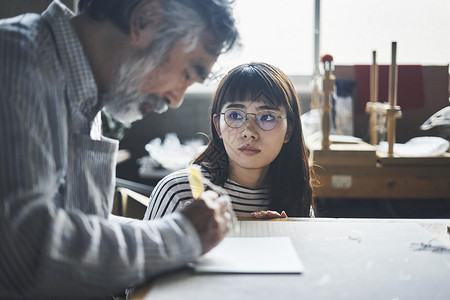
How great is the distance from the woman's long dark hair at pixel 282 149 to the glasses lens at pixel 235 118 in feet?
0.11

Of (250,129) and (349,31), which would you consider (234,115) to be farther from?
(349,31)

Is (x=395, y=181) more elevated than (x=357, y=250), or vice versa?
(x=357, y=250)

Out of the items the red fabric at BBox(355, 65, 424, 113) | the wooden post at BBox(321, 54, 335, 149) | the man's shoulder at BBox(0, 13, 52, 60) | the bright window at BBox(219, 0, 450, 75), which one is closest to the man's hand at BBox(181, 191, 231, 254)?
the man's shoulder at BBox(0, 13, 52, 60)

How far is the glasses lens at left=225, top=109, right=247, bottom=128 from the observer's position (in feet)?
4.54

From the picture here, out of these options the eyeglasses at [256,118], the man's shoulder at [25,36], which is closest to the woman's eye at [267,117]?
the eyeglasses at [256,118]

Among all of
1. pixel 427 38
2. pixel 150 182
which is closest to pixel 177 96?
pixel 150 182

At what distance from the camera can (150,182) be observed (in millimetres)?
3152

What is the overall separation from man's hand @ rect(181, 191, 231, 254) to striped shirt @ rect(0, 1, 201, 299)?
2 centimetres

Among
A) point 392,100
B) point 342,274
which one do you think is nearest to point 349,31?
point 392,100

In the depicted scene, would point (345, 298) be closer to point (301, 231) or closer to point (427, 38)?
point (301, 231)

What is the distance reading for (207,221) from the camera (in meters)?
0.80

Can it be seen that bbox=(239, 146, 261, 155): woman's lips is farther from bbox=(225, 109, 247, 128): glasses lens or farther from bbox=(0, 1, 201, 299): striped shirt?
bbox=(0, 1, 201, 299): striped shirt

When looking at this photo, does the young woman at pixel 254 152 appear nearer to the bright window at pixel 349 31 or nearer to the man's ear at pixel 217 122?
the man's ear at pixel 217 122

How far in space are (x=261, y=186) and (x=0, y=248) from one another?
95cm
